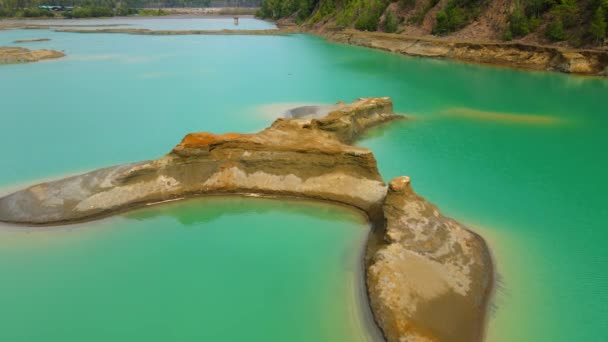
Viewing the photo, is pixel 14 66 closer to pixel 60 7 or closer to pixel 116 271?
pixel 116 271

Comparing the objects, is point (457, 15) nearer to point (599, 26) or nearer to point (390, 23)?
point (390, 23)

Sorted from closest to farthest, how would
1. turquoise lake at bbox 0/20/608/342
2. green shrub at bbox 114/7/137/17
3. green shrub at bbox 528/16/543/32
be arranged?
turquoise lake at bbox 0/20/608/342 → green shrub at bbox 528/16/543/32 → green shrub at bbox 114/7/137/17

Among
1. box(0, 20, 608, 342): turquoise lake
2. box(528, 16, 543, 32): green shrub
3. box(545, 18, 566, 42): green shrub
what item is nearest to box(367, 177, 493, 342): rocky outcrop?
box(0, 20, 608, 342): turquoise lake

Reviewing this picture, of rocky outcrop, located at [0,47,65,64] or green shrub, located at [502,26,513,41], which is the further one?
green shrub, located at [502,26,513,41]

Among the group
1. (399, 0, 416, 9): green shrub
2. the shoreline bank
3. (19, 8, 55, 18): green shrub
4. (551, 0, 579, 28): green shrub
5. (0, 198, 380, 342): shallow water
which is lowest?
(0, 198, 380, 342): shallow water

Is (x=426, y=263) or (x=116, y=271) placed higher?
(x=426, y=263)

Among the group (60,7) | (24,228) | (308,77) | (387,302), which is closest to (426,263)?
(387,302)

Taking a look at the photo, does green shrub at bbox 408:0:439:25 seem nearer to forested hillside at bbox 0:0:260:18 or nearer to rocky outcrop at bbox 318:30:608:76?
rocky outcrop at bbox 318:30:608:76
